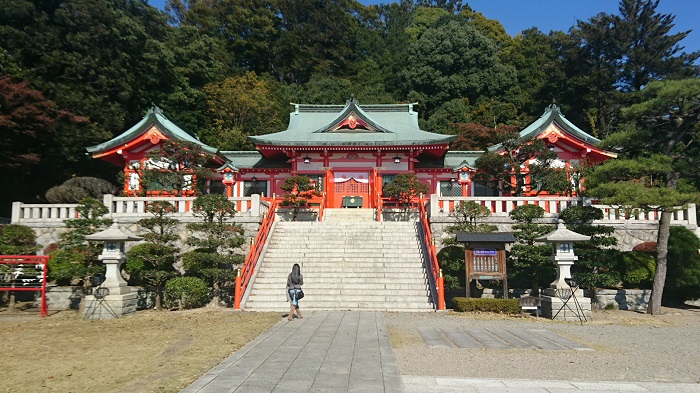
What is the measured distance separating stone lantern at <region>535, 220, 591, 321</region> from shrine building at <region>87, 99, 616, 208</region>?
1003 cm

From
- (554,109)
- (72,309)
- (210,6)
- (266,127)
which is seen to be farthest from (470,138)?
(210,6)

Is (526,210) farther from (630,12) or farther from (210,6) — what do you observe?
(210,6)

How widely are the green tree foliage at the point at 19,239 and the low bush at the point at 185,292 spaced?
493 cm

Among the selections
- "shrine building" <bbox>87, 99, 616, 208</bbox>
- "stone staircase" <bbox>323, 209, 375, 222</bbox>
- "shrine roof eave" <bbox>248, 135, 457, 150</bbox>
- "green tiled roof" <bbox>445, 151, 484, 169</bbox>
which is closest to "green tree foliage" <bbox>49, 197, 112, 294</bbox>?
"shrine building" <bbox>87, 99, 616, 208</bbox>

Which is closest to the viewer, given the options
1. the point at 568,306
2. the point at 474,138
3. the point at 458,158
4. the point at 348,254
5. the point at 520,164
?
the point at 568,306

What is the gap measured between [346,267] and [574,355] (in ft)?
27.4

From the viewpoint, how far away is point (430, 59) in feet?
148

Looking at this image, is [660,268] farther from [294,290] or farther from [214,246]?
[214,246]

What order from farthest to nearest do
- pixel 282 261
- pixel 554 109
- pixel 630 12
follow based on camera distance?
pixel 630 12 → pixel 554 109 → pixel 282 261

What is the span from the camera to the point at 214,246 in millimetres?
14289

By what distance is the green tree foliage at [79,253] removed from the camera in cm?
1367

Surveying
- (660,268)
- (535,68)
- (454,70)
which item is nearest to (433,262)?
(660,268)

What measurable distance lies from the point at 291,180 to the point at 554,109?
46.0ft

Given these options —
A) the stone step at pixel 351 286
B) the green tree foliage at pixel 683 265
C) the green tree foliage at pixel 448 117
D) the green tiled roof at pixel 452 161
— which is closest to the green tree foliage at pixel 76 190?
the stone step at pixel 351 286
